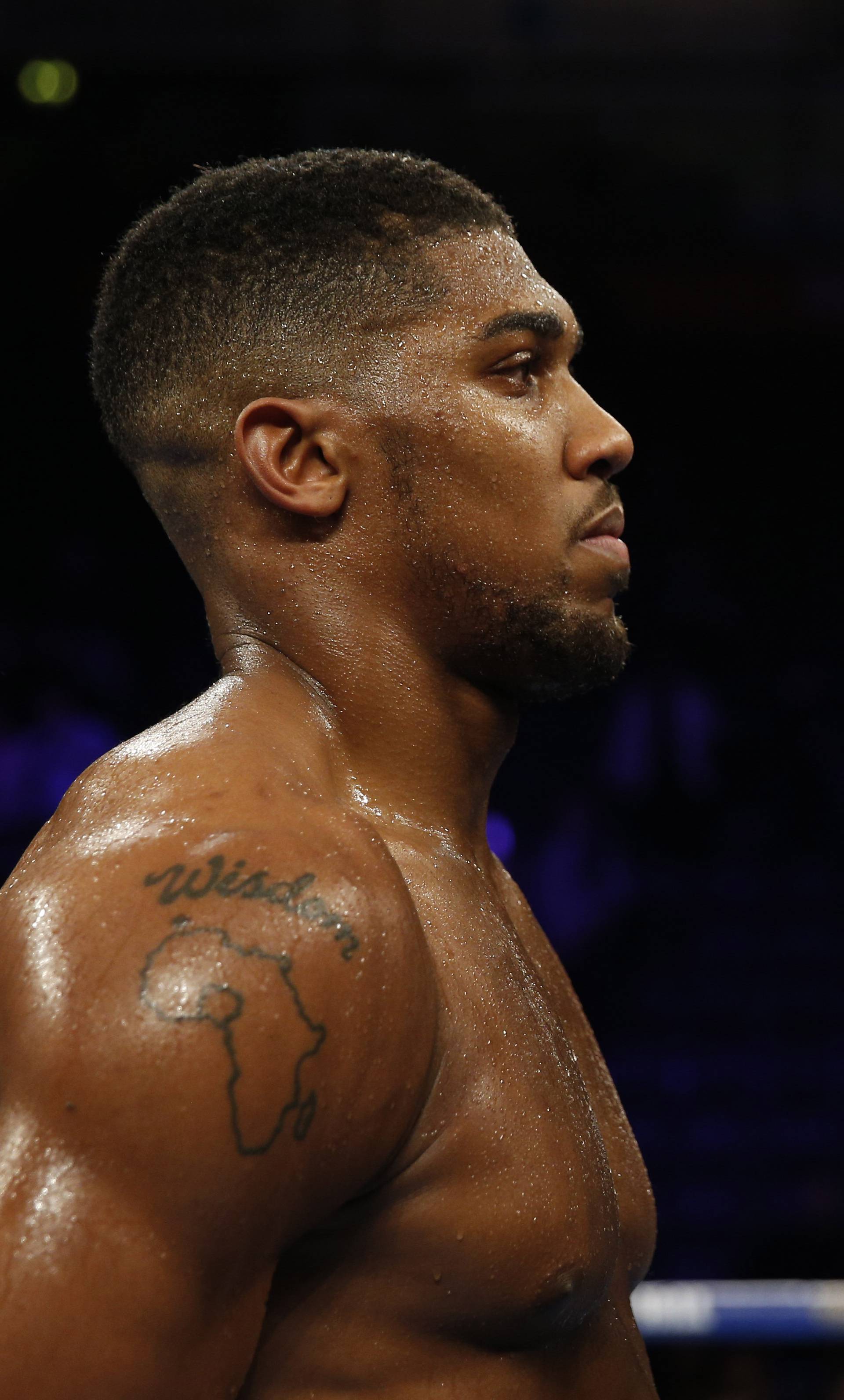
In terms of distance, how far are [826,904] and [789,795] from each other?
38 cm

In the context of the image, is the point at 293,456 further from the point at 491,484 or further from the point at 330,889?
the point at 330,889

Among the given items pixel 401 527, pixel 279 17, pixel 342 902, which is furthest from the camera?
pixel 279 17

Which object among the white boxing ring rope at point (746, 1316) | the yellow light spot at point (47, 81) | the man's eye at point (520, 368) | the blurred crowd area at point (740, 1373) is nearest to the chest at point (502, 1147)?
the man's eye at point (520, 368)

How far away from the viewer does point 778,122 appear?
14.9ft

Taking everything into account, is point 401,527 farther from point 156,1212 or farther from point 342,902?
point 156,1212

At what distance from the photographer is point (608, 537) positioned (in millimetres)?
1323

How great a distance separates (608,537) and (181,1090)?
0.69m

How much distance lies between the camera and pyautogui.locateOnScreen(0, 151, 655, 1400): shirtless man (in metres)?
0.84

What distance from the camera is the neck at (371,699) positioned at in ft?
4.01

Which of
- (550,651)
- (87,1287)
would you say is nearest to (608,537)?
(550,651)

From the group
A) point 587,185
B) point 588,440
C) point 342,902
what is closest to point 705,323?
point 587,185

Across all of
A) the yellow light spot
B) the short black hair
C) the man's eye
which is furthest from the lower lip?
the yellow light spot

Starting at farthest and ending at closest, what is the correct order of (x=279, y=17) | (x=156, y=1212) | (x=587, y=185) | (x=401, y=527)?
1. (x=587, y=185)
2. (x=279, y=17)
3. (x=401, y=527)
4. (x=156, y=1212)

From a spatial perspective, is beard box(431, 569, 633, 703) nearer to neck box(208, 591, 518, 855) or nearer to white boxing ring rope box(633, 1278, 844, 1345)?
neck box(208, 591, 518, 855)
